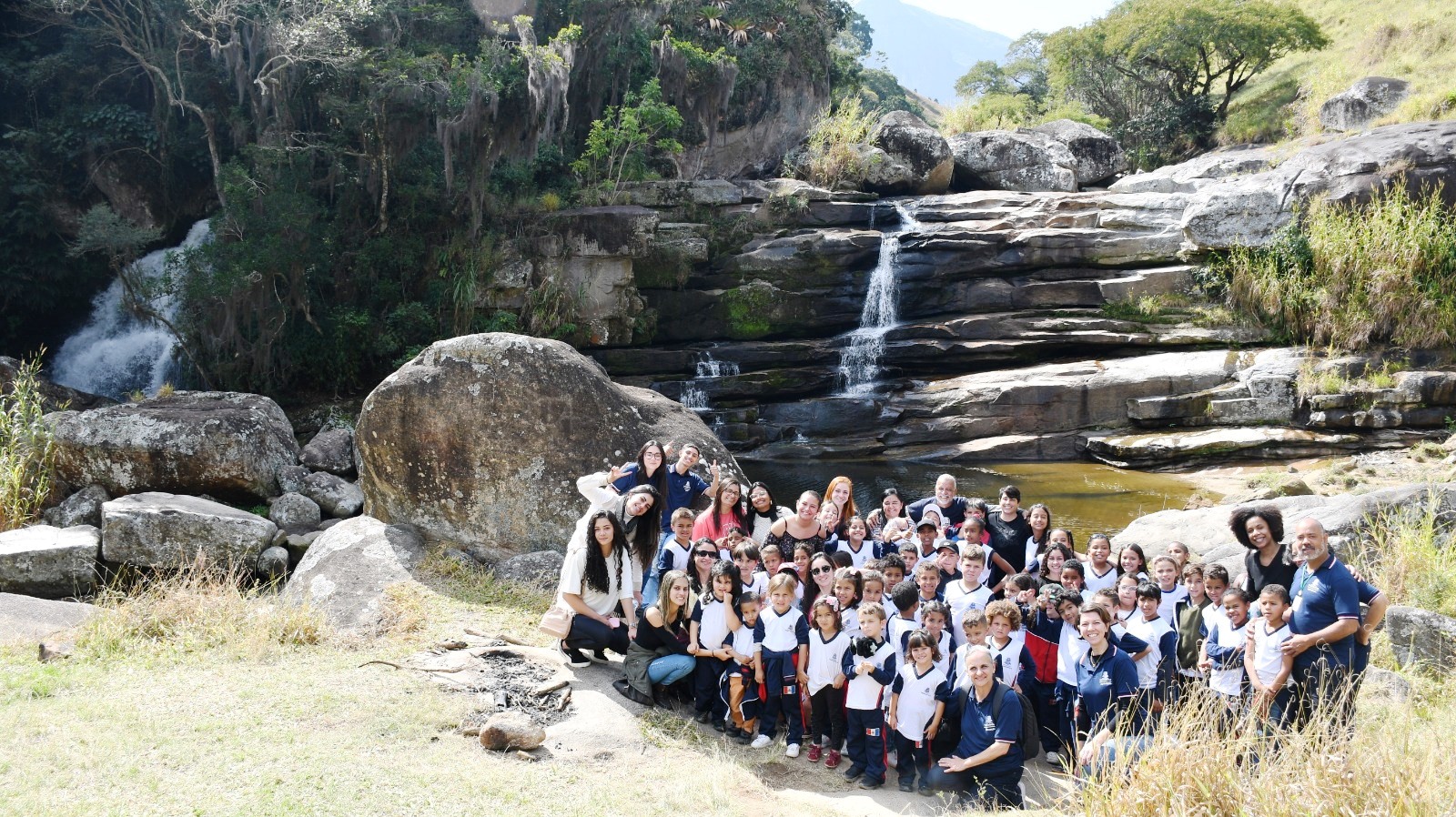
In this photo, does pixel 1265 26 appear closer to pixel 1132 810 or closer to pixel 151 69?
pixel 151 69

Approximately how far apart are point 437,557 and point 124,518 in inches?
125

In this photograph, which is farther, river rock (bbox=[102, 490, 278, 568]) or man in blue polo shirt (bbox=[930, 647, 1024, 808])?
Result: river rock (bbox=[102, 490, 278, 568])

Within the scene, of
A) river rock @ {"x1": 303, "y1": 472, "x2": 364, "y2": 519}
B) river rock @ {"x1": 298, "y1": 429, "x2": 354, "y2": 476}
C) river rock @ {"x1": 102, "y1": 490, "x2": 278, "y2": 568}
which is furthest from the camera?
river rock @ {"x1": 298, "y1": 429, "x2": 354, "y2": 476}

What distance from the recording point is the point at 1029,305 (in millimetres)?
17172

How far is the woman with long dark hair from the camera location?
20.7 feet

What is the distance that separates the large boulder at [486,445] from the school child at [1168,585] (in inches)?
184

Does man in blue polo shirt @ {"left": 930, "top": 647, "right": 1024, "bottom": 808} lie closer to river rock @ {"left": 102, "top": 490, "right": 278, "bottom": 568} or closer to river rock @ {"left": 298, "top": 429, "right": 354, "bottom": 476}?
river rock @ {"left": 102, "top": 490, "right": 278, "bottom": 568}

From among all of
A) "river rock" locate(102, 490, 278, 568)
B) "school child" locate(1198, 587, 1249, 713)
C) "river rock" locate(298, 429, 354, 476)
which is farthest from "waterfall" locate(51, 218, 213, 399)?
"school child" locate(1198, 587, 1249, 713)

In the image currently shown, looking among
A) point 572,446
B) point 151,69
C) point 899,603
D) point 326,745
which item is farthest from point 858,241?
point 326,745

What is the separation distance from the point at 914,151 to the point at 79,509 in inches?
689

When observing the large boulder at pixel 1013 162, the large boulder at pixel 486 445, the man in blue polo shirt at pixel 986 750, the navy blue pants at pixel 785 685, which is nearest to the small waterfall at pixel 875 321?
the large boulder at pixel 1013 162

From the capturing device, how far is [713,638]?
5797mm

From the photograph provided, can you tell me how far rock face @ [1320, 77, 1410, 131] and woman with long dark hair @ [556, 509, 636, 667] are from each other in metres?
21.2

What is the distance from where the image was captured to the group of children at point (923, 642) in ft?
16.5
